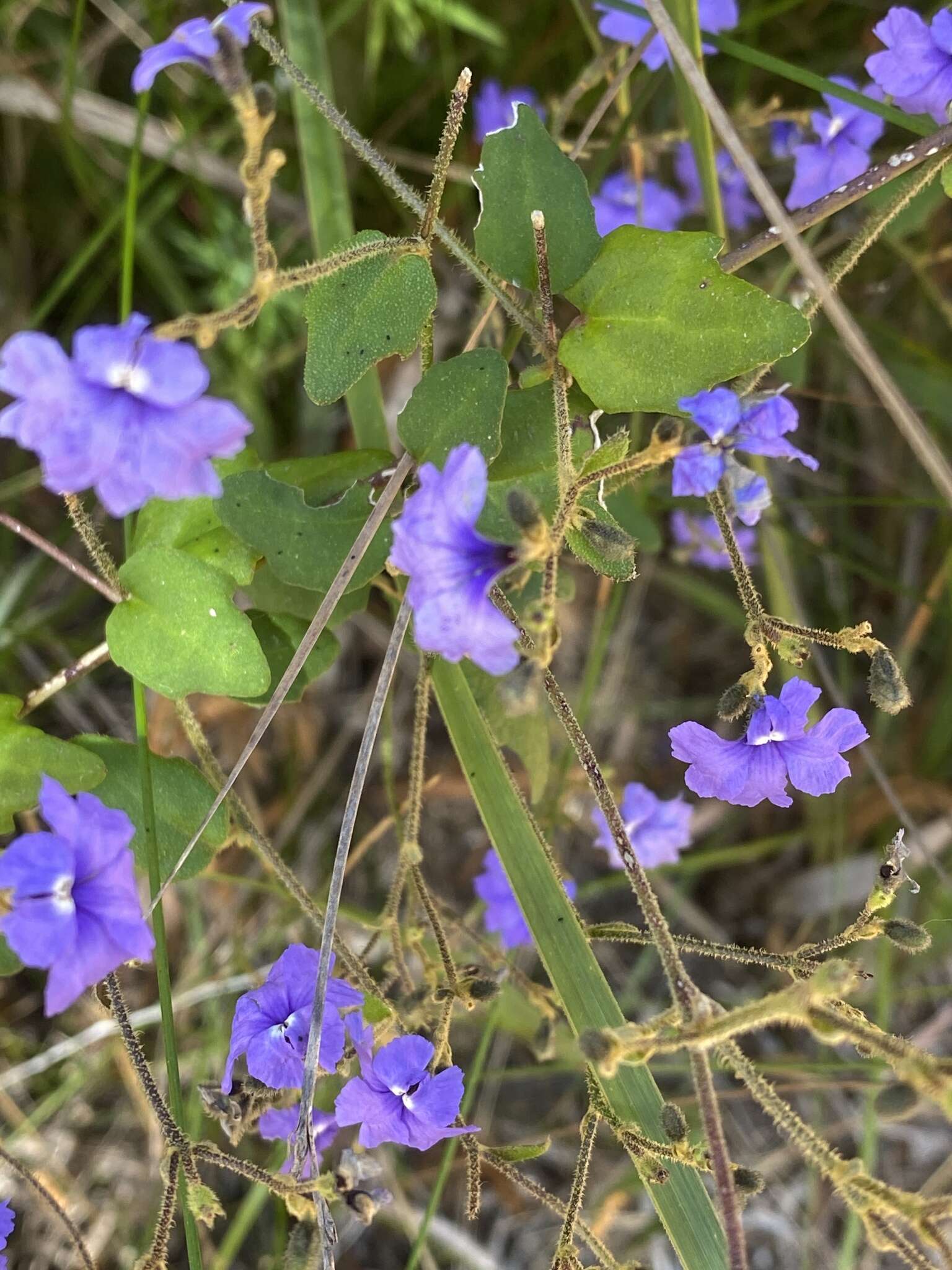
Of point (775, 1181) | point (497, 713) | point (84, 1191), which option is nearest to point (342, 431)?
point (497, 713)

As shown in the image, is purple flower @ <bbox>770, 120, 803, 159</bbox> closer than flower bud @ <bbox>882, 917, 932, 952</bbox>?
No

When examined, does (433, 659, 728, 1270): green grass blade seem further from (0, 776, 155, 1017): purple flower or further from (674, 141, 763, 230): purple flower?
(674, 141, 763, 230): purple flower

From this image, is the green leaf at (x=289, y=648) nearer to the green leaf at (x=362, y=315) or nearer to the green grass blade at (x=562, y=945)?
the green grass blade at (x=562, y=945)

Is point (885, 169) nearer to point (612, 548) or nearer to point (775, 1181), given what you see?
point (612, 548)

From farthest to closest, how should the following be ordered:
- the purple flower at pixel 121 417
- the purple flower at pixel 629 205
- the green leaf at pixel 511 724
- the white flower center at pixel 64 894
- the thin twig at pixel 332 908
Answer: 1. the purple flower at pixel 629 205
2. the green leaf at pixel 511 724
3. the thin twig at pixel 332 908
4. the white flower center at pixel 64 894
5. the purple flower at pixel 121 417

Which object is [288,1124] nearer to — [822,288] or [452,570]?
[452,570]

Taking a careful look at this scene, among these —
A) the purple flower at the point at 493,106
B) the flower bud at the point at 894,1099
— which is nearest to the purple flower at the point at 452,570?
the purple flower at the point at 493,106

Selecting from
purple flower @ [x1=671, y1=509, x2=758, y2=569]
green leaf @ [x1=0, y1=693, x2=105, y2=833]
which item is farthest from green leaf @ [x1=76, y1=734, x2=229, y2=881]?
purple flower @ [x1=671, y1=509, x2=758, y2=569]

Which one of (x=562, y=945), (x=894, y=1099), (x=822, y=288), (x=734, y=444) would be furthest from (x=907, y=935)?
(x=894, y=1099)
